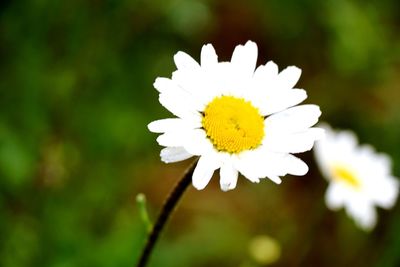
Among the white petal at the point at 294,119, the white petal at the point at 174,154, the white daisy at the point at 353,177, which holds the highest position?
the white petal at the point at 174,154

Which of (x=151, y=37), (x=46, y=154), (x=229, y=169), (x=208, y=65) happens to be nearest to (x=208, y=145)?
(x=229, y=169)

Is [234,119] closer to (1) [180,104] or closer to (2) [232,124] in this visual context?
(2) [232,124]

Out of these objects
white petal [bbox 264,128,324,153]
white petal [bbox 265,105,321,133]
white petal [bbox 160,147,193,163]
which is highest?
white petal [bbox 160,147,193,163]

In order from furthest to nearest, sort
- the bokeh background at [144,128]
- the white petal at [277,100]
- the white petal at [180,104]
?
the bokeh background at [144,128] → the white petal at [277,100] → the white petal at [180,104]

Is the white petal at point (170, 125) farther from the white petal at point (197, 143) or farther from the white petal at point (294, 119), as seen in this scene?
the white petal at point (294, 119)

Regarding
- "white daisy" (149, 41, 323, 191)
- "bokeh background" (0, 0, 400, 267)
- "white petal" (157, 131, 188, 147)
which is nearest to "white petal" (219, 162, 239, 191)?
"white daisy" (149, 41, 323, 191)

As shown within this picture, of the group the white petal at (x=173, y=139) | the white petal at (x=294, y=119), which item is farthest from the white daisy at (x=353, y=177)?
the white petal at (x=173, y=139)

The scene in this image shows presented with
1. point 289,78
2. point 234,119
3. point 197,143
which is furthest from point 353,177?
point 197,143

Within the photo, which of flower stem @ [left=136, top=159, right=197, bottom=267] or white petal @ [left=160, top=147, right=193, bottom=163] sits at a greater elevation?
white petal @ [left=160, top=147, right=193, bottom=163]

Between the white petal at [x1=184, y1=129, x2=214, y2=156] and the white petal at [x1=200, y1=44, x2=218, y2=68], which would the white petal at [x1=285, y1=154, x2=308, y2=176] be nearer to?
the white petal at [x1=184, y1=129, x2=214, y2=156]
